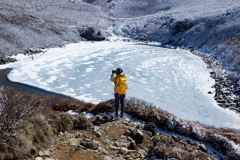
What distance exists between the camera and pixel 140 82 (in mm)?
19250

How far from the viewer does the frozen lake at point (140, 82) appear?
13.9 metres

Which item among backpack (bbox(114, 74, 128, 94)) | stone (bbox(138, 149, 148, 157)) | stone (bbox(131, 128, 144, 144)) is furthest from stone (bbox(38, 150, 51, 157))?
backpack (bbox(114, 74, 128, 94))

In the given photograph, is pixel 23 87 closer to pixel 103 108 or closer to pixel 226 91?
pixel 103 108


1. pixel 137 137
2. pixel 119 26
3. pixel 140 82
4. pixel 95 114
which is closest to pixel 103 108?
pixel 95 114

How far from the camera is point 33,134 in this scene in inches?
172

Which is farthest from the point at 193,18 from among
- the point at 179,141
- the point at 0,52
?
the point at 179,141

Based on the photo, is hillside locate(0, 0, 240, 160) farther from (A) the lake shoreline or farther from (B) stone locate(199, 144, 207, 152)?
(A) the lake shoreline

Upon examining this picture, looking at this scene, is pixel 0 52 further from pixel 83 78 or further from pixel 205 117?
pixel 205 117

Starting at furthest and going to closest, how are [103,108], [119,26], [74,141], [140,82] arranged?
[119,26], [140,82], [103,108], [74,141]

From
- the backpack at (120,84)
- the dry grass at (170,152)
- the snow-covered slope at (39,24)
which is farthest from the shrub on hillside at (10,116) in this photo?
the snow-covered slope at (39,24)

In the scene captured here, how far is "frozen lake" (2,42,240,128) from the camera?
13.9 meters

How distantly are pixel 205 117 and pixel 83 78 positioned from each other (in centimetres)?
1260

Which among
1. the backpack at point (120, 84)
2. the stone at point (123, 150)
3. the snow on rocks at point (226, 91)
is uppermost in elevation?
the backpack at point (120, 84)

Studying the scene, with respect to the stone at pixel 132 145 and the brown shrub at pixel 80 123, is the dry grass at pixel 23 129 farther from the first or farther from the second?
the stone at pixel 132 145
